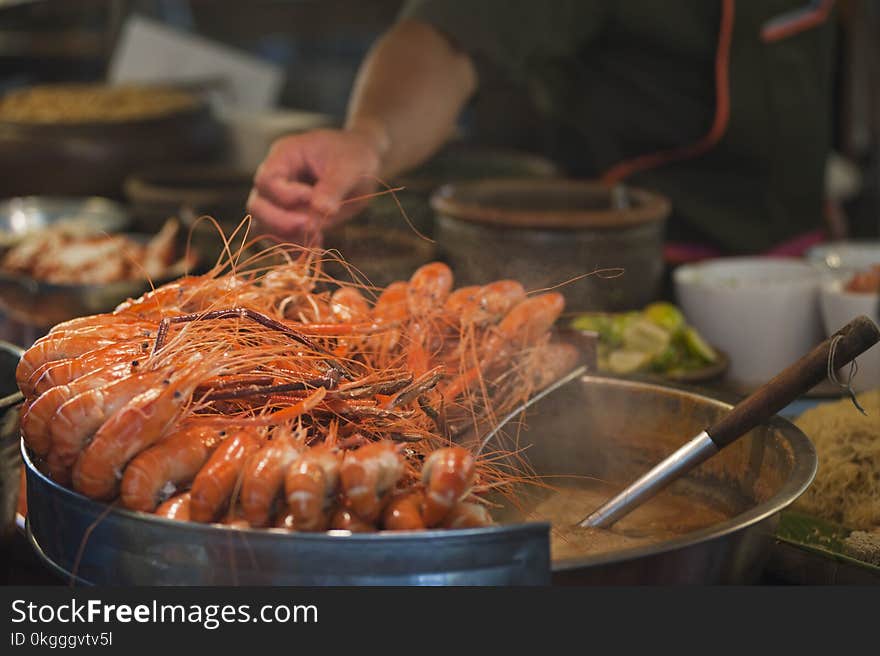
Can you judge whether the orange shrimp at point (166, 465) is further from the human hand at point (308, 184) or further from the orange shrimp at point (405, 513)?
the human hand at point (308, 184)

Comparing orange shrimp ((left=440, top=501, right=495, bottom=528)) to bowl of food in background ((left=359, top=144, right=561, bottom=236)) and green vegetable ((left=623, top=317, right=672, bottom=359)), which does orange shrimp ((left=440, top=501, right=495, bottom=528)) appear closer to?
green vegetable ((left=623, top=317, right=672, bottom=359))

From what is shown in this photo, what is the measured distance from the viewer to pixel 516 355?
185cm

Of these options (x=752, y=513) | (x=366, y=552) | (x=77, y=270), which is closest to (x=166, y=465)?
(x=366, y=552)

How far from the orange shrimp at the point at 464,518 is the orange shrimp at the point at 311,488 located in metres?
0.15

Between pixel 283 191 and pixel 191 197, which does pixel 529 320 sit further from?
pixel 191 197

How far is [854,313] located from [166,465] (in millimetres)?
1854

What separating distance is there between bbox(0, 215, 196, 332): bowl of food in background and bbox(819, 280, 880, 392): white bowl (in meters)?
1.74

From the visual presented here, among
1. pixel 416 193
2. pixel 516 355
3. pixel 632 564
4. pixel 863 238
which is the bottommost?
pixel 863 238

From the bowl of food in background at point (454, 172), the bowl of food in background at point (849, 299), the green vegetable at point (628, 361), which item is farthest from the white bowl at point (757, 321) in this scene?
the bowl of food in background at point (454, 172)

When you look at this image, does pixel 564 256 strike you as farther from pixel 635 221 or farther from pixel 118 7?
pixel 118 7

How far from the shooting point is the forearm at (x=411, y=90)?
9.98 ft

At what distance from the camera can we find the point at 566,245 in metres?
2.52

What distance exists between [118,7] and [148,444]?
5755mm

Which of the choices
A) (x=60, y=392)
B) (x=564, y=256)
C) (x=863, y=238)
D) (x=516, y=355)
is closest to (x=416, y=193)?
(x=564, y=256)
